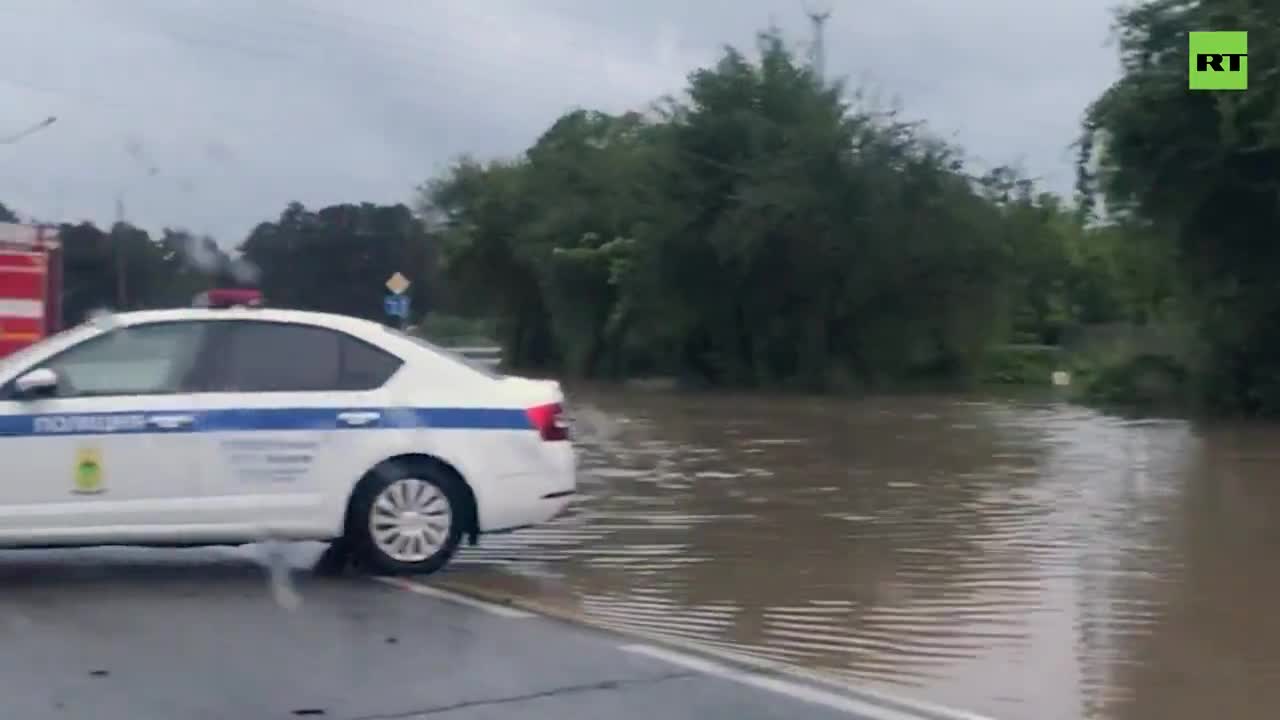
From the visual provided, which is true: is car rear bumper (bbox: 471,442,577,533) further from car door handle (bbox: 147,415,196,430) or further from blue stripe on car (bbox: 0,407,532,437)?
car door handle (bbox: 147,415,196,430)

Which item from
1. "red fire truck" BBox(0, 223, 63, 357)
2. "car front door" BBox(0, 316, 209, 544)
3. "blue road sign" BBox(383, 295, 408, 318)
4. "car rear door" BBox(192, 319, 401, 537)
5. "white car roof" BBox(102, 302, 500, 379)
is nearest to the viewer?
"car front door" BBox(0, 316, 209, 544)

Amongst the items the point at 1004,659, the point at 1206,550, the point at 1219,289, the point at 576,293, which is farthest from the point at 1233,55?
the point at 576,293

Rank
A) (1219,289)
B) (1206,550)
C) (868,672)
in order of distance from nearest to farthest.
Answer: (868,672)
(1206,550)
(1219,289)

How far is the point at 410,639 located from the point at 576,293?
148 feet

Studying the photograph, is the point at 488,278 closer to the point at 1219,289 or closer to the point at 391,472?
the point at 1219,289

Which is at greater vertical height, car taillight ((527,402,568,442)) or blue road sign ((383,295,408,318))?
blue road sign ((383,295,408,318))

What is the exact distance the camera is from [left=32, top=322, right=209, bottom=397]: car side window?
1014cm

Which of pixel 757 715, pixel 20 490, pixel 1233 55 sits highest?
pixel 1233 55

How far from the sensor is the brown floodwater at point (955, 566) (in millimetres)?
8094

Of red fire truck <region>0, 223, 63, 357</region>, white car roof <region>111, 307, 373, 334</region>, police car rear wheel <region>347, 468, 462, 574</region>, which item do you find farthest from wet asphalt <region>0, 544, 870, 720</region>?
red fire truck <region>0, 223, 63, 357</region>

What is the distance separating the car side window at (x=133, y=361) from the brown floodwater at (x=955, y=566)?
6.96ft

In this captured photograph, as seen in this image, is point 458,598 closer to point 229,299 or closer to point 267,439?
point 267,439

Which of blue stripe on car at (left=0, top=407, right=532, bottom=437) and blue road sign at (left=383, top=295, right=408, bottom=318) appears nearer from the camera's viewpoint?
blue stripe on car at (left=0, top=407, right=532, bottom=437)

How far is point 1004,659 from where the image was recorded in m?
8.34
